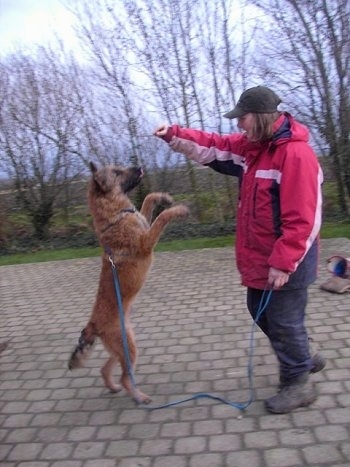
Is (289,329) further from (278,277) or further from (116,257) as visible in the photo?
(116,257)

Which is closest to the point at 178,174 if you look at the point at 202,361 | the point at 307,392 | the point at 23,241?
the point at 23,241

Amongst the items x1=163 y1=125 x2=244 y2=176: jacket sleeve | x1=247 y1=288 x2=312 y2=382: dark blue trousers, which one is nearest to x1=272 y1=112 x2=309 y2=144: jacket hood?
x1=163 y1=125 x2=244 y2=176: jacket sleeve

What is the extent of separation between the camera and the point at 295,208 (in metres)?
3.13

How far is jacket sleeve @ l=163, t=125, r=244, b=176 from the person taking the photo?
3871mm

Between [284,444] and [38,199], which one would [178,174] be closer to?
[38,199]

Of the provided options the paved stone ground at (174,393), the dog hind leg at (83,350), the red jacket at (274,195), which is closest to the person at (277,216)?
the red jacket at (274,195)

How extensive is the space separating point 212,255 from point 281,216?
6.22 m

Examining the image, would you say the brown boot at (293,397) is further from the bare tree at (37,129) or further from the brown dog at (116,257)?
the bare tree at (37,129)

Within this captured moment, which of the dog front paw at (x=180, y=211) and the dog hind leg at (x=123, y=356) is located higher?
the dog front paw at (x=180, y=211)

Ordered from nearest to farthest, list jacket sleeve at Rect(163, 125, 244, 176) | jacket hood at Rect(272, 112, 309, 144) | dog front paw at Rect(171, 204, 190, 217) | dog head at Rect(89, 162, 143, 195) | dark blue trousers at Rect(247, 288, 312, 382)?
jacket hood at Rect(272, 112, 309, 144) < dark blue trousers at Rect(247, 288, 312, 382) < jacket sleeve at Rect(163, 125, 244, 176) < dog front paw at Rect(171, 204, 190, 217) < dog head at Rect(89, 162, 143, 195)

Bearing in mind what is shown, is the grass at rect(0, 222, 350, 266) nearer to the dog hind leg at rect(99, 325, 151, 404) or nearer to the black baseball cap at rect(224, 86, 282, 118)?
the dog hind leg at rect(99, 325, 151, 404)

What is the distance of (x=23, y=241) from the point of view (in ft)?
43.7

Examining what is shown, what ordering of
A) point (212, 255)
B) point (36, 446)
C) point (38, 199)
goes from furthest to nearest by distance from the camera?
point (38, 199) < point (212, 255) < point (36, 446)

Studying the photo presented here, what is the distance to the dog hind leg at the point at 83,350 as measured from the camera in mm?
3877
